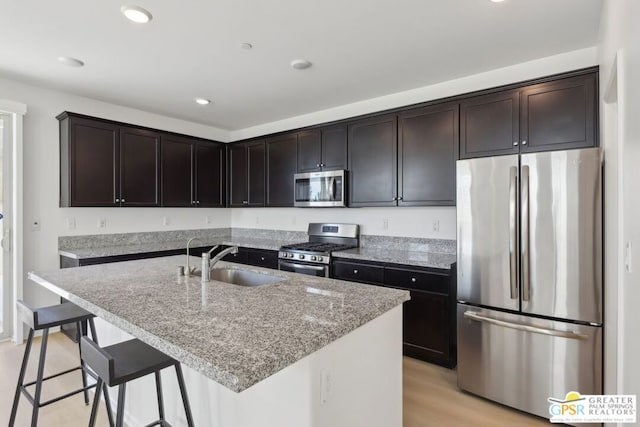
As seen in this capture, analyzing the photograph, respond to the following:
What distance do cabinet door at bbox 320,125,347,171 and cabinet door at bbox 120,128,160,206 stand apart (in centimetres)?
208

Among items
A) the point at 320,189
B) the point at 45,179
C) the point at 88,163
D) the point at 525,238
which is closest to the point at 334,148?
the point at 320,189

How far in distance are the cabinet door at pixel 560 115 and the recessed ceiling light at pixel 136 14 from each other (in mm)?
2770

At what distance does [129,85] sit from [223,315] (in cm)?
311

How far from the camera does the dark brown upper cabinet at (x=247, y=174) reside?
4.62 metres

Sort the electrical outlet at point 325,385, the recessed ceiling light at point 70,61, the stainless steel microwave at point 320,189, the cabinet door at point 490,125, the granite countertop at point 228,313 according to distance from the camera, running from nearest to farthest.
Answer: the granite countertop at point 228,313, the electrical outlet at point 325,385, the cabinet door at point 490,125, the recessed ceiling light at point 70,61, the stainless steel microwave at point 320,189

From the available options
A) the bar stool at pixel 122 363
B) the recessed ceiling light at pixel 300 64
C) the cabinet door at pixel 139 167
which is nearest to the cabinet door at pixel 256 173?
the cabinet door at pixel 139 167

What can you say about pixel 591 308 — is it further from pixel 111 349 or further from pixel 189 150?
pixel 189 150

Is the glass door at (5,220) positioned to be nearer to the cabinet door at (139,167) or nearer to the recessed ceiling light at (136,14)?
the cabinet door at (139,167)

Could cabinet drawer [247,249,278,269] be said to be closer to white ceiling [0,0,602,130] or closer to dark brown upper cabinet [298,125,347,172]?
Result: dark brown upper cabinet [298,125,347,172]

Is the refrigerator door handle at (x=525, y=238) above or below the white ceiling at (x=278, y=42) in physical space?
below

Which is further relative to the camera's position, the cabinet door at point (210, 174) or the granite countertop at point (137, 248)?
the cabinet door at point (210, 174)

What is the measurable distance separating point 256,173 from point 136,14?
8.70 ft

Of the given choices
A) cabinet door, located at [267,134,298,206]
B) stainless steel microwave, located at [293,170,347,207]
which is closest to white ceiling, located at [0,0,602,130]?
Answer: cabinet door, located at [267,134,298,206]
